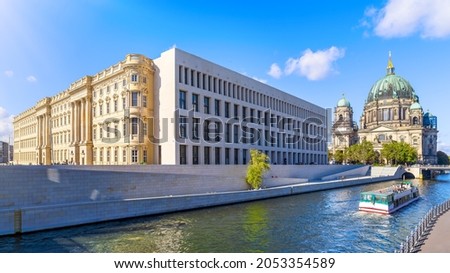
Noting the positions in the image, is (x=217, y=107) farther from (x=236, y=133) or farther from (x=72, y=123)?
(x=72, y=123)

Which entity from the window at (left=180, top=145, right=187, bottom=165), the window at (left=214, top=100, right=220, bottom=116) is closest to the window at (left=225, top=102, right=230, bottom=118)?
the window at (left=214, top=100, right=220, bottom=116)

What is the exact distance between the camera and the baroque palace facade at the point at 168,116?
44125 mm

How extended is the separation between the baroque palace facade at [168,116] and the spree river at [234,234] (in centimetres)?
→ 1571

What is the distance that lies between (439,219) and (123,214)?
2688cm

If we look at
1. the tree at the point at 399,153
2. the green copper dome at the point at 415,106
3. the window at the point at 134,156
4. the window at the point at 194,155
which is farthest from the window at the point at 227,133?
the green copper dome at the point at 415,106

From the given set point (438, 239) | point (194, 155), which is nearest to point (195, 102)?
point (194, 155)

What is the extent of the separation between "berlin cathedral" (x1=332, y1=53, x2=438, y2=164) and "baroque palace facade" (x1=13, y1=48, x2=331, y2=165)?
97595 mm

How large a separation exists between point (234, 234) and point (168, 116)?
2453 cm

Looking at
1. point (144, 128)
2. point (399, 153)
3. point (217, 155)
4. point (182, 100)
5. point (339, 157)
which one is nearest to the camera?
point (144, 128)

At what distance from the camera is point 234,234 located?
23.4 m

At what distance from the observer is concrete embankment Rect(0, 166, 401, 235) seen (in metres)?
24.9

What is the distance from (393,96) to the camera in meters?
157
